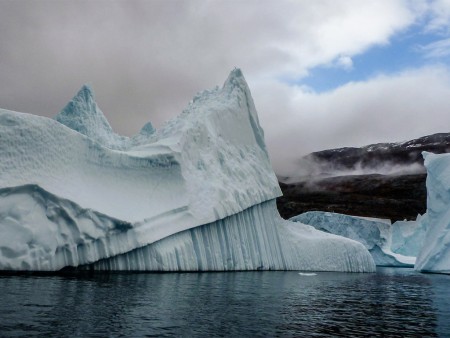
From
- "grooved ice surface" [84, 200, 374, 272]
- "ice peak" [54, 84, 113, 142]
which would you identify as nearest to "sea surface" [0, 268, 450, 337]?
"grooved ice surface" [84, 200, 374, 272]

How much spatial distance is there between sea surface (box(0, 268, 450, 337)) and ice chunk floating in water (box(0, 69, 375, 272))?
231 centimetres

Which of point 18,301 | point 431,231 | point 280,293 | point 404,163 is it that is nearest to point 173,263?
point 280,293

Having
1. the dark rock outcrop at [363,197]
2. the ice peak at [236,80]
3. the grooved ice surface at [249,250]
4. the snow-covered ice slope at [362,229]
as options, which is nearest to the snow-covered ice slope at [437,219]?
the grooved ice surface at [249,250]

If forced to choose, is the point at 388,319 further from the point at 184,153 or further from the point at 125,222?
the point at 184,153

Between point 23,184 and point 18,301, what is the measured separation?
25.2ft

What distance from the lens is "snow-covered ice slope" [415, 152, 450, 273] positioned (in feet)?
98.4

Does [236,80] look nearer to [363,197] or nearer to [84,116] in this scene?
[84,116]

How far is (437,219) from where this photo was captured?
32.2 m

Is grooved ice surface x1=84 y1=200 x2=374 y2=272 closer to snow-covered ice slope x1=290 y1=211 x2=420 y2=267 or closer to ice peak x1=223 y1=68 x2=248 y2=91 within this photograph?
ice peak x1=223 y1=68 x2=248 y2=91

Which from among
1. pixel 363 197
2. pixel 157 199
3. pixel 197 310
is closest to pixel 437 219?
pixel 157 199

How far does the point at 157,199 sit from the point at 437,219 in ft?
71.1

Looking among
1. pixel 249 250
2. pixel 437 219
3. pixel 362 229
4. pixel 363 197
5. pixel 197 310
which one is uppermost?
pixel 363 197

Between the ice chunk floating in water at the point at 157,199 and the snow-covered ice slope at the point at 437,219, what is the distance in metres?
6.07

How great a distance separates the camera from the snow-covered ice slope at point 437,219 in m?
30.0
